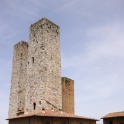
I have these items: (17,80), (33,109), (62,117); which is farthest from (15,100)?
(62,117)

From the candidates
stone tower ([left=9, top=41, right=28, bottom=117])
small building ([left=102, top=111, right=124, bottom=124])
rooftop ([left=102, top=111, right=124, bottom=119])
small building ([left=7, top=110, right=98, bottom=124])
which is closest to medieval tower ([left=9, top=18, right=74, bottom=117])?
stone tower ([left=9, top=41, right=28, bottom=117])

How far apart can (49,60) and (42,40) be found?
298 centimetres

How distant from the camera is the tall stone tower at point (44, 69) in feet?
97.9

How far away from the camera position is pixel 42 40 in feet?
104

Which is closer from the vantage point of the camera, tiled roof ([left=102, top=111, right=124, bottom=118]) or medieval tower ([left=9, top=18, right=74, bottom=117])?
medieval tower ([left=9, top=18, right=74, bottom=117])

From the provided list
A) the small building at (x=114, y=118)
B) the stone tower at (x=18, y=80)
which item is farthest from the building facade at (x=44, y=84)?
the small building at (x=114, y=118)

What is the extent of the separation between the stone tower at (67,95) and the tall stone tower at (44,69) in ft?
11.5

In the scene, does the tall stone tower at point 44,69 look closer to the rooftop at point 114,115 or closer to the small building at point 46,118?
the small building at point 46,118

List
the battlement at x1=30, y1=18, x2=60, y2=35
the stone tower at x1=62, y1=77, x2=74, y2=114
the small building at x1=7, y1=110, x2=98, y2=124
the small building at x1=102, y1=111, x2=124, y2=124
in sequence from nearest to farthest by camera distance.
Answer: the small building at x1=7, y1=110, x2=98, y2=124 → the battlement at x1=30, y1=18, x2=60, y2=35 → the small building at x1=102, y1=111, x2=124, y2=124 → the stone tower at x1=62, y1=77, x2=74, y2=114

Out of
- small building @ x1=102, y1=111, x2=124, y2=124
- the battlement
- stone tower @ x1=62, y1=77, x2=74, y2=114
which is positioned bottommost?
small building @ x1=102, y1=111, x2=124, y2=124

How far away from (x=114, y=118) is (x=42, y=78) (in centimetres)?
1317

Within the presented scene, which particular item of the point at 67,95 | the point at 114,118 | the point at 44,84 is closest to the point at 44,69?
the point at 44,84

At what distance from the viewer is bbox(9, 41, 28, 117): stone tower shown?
35.5m

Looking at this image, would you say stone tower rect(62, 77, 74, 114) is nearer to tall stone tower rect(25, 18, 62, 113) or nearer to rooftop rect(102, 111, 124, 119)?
tall stone tower rect(25, 18, 62, 113)
